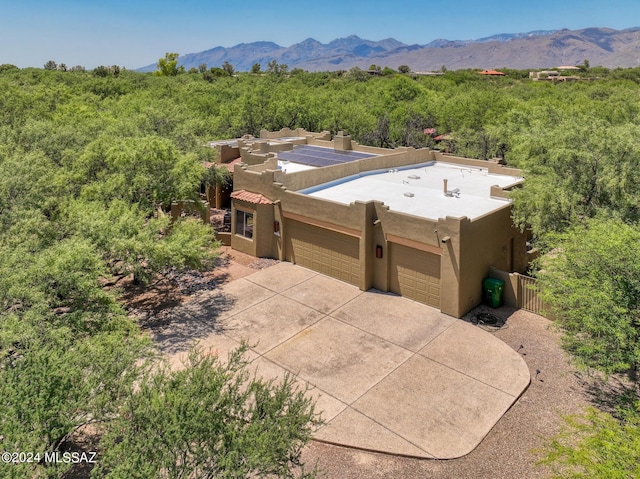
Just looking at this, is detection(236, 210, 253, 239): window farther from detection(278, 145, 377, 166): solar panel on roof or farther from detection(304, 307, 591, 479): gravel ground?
detection(304, 307, 591, 479): gravel ground

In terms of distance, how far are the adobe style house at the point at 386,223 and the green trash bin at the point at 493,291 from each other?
0.33 meters

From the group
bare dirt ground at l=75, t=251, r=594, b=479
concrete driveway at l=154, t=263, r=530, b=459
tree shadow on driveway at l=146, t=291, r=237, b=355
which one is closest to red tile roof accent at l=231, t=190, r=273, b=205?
concrete driveway at l=154, t=263, r=530, b=459

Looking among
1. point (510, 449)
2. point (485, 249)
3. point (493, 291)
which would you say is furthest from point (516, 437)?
point (485, 249)

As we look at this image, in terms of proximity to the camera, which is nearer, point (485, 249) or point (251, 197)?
point (485, 249)

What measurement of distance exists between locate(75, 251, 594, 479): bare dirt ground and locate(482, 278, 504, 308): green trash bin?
0.36m

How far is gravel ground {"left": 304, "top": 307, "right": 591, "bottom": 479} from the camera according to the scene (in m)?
10.7

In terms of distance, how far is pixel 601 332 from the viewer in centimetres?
1209

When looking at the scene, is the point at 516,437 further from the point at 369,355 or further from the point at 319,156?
the point at 319,156

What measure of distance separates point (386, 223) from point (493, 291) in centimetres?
518

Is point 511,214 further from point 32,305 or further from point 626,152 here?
point 32,305

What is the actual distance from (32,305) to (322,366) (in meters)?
8.47

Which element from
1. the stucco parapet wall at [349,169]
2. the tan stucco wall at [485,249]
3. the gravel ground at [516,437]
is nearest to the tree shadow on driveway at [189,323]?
the gravel ground at [516,437]

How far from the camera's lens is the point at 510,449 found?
1141 centimetres

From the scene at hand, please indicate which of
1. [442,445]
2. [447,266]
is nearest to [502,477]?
[442,445]
